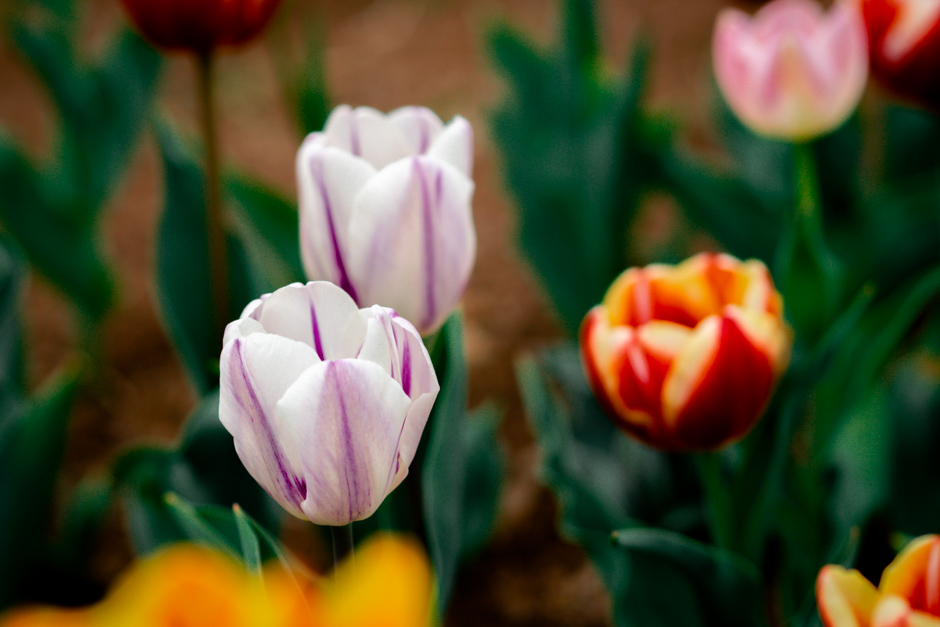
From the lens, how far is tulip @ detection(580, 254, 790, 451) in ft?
1.32

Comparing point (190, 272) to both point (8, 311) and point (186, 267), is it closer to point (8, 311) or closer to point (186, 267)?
point (186, 267)

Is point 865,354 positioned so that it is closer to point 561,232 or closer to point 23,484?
point 561,232

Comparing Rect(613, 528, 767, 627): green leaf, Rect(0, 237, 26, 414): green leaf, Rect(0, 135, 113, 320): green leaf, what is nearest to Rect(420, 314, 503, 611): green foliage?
Rect(613, 528, 767, 627): green leaf

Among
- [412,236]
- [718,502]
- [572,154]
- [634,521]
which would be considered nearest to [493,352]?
[572,154]

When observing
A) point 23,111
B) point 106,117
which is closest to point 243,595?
point 106,117

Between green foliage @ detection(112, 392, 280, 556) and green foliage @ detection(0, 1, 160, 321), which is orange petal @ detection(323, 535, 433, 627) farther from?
green foliage @ detection(0, 1, 160, 321)

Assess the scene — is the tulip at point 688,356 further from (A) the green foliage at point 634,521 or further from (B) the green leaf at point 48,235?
(B) the green leaf at point 48,235

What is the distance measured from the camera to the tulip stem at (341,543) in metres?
0.37

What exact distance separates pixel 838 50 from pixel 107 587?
76 centimetres

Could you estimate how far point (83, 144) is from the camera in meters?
0.96

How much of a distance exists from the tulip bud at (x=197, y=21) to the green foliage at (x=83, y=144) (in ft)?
1.41

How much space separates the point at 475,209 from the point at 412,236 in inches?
41.8

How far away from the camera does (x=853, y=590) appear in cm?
34

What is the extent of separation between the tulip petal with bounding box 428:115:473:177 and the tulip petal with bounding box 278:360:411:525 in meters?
0.14
